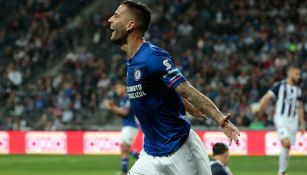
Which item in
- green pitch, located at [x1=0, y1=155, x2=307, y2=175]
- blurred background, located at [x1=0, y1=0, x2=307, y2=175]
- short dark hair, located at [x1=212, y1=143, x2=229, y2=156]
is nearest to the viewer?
short dark hair, located at [x1=212, y1=143, x2=229, y2=156]

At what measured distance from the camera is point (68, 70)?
2756 cm

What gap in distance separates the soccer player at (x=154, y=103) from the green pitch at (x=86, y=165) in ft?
33.9

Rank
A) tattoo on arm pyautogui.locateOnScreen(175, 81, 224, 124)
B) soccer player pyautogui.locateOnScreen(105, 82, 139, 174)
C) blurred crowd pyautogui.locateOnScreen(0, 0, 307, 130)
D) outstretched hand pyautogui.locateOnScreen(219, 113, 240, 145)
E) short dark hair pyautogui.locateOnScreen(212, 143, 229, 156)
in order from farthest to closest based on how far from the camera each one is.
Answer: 1. blurred crowd pyautogui.locateOnScreen(0, 0, 307, 130)
2. soccer player pyautogui.locateOnScreen(105, 82, 139, 174)
3. short dark hair pyautogui.locateOnScreen(212, 143, 229, 156)
4. tattoo on arm pyautogui.locateOnScreen(175, 81, 224, 124)
5. outstretched hand pyautogui.locateOnScreen(219, 113, 240, 145)

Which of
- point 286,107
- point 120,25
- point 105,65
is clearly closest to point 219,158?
point 120,25

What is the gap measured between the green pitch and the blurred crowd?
288cm

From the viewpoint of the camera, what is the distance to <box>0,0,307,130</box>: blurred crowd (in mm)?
24344

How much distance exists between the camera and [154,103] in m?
6.13

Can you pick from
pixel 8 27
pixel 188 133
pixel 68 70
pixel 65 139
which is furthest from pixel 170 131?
pixel 8 27

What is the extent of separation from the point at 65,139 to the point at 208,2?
28.5ft

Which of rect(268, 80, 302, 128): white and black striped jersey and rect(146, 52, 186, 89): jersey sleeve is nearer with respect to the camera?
rect(146, 52, 186, 89): jersey sleeve

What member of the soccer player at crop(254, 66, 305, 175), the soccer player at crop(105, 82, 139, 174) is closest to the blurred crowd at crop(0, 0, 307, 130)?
the soccer player at crop(105, 82, 139, 174)

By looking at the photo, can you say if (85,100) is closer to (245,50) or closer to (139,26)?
(245,50)

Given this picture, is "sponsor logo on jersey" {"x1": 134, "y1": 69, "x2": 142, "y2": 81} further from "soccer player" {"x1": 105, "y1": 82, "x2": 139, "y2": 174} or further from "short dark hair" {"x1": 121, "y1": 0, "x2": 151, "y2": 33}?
"soccer player" {"x1": 105, "y1": 82, "x2": 139, "y2": 174}

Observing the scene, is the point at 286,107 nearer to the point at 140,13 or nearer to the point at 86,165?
the point at 86,165
